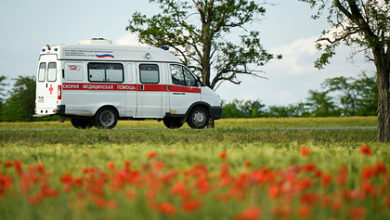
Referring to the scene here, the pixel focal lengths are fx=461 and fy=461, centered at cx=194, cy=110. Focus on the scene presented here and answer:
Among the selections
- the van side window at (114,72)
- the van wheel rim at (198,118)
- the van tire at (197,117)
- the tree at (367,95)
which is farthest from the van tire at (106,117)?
the tree at (367,95)

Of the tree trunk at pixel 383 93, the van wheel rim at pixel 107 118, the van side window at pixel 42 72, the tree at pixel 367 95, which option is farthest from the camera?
the tree at pixel 367 95

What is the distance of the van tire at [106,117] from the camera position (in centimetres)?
1616

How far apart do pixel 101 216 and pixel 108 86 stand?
1328 cm

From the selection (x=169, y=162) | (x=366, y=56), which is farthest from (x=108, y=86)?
(x=169, y=162)

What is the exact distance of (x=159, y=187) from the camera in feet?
11.8

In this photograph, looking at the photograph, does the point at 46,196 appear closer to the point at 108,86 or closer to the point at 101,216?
the point at 101,216

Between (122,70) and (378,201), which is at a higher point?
(122,70)

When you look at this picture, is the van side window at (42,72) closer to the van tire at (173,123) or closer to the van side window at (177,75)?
the van side window at (177,75)

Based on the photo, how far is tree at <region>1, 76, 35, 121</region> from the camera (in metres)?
48.7

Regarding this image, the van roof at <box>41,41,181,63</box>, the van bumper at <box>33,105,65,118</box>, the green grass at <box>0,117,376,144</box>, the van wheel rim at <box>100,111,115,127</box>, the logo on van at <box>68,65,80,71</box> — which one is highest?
the van roof at <box>41,41,181,63</box>

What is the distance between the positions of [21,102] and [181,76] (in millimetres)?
37985

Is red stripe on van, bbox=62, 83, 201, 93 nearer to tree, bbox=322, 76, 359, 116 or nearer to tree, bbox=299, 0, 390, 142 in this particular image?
tree, bbox=299, 0, 390, 142

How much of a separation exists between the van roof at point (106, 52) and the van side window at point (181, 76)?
0.31 metres

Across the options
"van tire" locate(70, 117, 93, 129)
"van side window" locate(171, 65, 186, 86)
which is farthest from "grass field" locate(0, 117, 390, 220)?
"van tire" locate(70, 117, 93, 129)
